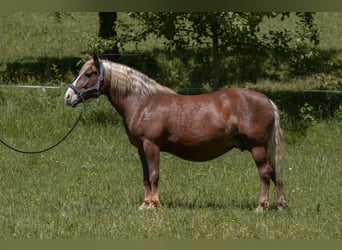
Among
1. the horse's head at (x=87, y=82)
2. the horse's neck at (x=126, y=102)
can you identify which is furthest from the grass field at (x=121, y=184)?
the horse's head at (x=87, y=82)

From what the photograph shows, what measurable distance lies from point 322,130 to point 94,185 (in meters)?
6.70

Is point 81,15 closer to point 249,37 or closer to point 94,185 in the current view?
point 249,37

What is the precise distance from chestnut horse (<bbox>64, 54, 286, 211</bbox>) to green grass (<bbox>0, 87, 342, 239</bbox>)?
26.9 inches

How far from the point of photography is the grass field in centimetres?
894

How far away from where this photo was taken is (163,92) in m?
10.8

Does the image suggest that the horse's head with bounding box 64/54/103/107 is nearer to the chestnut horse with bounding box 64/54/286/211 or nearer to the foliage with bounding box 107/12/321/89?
the chestnut horse with bounding box 64/54/286/211

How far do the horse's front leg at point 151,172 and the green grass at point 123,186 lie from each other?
0.68ft

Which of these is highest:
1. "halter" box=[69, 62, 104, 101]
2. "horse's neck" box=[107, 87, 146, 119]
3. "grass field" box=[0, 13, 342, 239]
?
"halter" box=[69, 62, 104, 101]

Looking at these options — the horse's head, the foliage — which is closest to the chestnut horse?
the horse's head

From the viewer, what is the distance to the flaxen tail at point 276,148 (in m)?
10.6

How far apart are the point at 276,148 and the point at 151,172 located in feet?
5.52

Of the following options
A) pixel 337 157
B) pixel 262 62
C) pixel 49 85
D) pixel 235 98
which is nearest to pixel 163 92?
pixel 235 98

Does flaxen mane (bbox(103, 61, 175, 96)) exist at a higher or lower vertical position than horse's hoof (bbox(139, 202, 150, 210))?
higher

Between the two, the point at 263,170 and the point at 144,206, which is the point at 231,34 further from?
the point at 144,206
